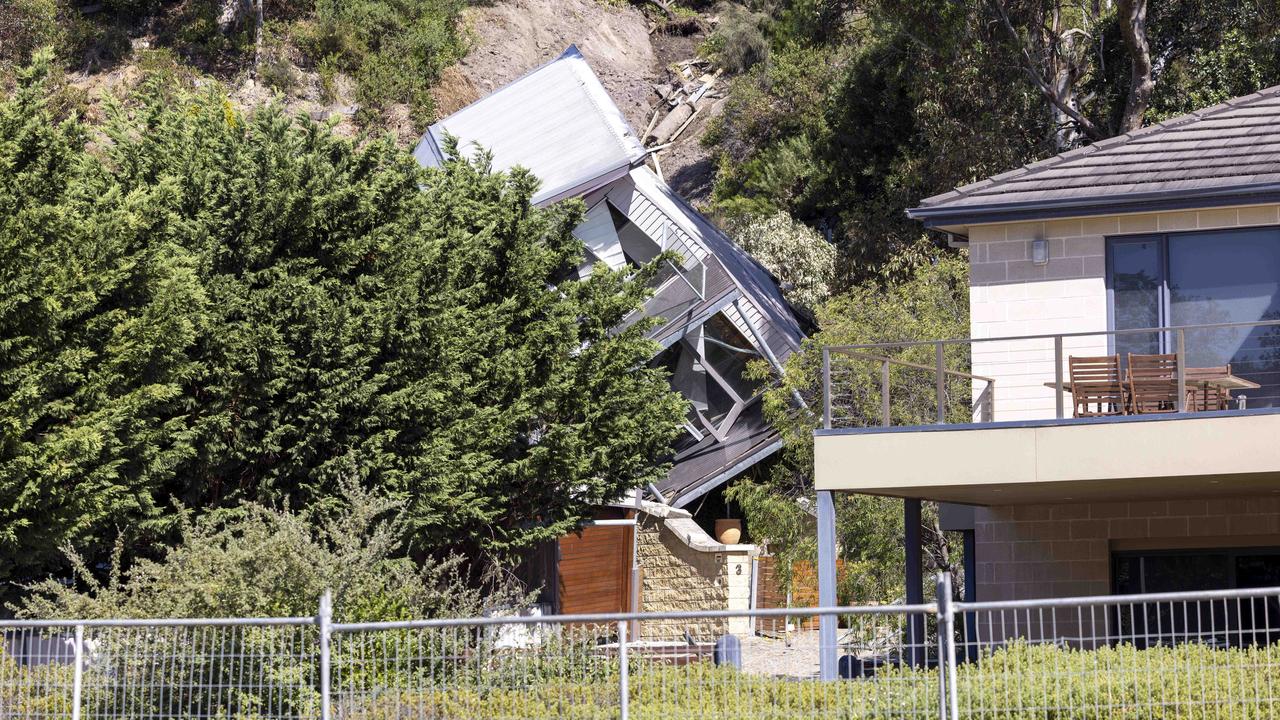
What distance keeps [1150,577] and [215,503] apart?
34.7 ft

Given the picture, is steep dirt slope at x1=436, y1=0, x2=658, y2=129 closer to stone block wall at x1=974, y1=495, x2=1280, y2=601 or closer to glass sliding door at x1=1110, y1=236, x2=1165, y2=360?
stone block wall at x1=974, y1=495, x2=1280, y2=601

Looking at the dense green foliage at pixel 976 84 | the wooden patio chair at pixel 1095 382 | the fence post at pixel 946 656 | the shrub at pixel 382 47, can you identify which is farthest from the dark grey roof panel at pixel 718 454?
the shrub at pixel 382 47

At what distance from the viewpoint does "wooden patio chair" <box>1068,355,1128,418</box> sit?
45.2ft

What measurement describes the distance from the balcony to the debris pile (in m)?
34.8

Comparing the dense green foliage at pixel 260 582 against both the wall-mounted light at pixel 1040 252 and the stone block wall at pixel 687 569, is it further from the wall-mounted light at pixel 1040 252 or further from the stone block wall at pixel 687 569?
the stone block wall at pixel 687 569

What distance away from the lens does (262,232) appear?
15.4 m

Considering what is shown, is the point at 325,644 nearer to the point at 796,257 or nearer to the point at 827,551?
the point at 827,551

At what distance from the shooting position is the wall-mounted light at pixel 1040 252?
1577cm

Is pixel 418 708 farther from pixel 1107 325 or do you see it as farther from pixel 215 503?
pixel 1107 325

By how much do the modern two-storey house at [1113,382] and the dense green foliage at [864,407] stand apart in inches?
145

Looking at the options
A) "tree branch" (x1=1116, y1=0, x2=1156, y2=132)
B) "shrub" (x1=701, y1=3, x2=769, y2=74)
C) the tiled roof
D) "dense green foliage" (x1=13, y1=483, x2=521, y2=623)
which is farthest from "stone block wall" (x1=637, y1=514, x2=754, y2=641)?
"shrub" (x1=701, y1=3, x2=769, y2=74)

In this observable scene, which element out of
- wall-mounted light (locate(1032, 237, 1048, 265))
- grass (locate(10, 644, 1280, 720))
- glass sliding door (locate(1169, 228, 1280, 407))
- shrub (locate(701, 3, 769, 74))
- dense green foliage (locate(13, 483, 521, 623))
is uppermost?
shrub (locate(701, 3, 769, 74))

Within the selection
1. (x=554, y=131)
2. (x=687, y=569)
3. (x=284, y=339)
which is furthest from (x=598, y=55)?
(x=284, y=339)

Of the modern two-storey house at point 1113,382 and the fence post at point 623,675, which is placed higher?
the modern two-storey house at point 1113,382
